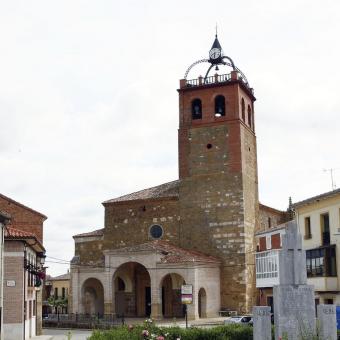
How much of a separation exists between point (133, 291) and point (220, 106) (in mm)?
16146

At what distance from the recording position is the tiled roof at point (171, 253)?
139 ft

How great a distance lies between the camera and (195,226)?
47.3 meters

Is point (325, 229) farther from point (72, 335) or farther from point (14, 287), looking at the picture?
point (14, 287)

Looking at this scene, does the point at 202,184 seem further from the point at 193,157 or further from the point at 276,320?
the point at 276,320

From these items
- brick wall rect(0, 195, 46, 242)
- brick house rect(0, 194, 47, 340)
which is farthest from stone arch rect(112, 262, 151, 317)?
brick house rect(0, 194, 47, 340)

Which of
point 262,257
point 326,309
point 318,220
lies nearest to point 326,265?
point 318,220

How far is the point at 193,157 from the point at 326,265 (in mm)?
17318

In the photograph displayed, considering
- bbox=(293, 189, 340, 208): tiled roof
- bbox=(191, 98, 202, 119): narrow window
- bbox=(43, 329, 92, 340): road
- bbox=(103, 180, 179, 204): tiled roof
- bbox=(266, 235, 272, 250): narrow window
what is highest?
bbox=(191, 98, 202, 119): narrow window

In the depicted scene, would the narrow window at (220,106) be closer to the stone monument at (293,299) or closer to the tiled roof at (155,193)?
the tiled roof at (155,193)

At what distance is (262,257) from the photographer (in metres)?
A: 44.3

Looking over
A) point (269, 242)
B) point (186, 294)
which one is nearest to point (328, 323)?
point (186, 294)

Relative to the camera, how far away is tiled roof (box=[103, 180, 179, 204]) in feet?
161

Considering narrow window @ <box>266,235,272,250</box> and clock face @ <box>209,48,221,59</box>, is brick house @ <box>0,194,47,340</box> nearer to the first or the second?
narrow window @ <box>266,235,272,250</box>

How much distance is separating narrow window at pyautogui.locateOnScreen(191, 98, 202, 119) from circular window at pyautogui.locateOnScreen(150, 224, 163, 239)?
9311mm
